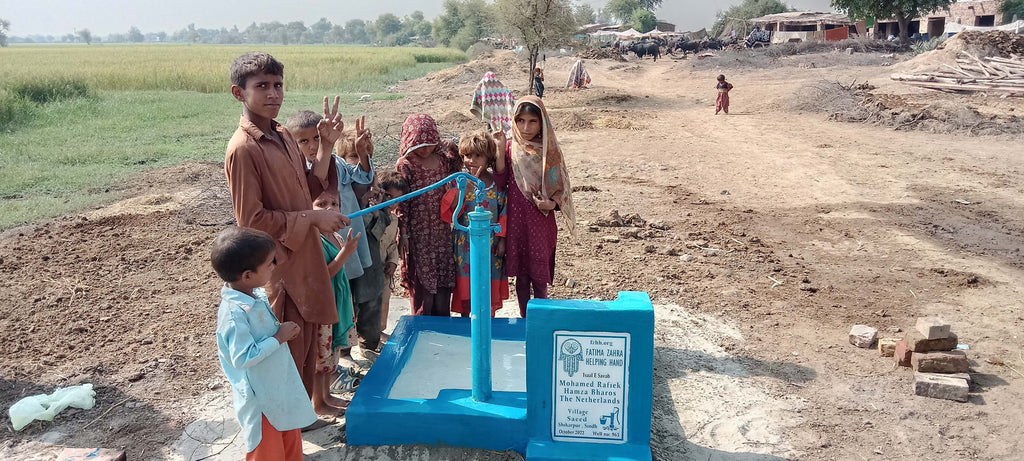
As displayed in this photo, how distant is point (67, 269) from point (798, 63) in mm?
24779

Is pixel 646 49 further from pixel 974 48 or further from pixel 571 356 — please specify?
pixel 571 356

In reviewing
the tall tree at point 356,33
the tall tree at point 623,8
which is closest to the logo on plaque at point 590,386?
the tall tree at point 623,8

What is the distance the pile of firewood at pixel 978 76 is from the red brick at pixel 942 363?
13838 millimetres

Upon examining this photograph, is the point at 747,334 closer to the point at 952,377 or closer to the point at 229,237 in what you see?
the point at 952,377

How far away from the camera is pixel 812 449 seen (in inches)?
115

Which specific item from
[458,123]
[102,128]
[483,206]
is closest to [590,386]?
[483,206]

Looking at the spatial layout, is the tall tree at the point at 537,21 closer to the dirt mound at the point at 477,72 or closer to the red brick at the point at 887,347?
the dirt mound at the point at 477,72

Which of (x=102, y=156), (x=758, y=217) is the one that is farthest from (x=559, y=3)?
(x=758, y=217)

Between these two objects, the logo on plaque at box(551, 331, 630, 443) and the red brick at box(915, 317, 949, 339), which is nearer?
the logo on plaque at box(551, 331, 630, 443)

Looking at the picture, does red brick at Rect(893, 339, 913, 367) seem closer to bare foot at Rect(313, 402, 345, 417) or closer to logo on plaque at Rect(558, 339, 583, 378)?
logo on plaque at Rect(558, 339, 583, 378)

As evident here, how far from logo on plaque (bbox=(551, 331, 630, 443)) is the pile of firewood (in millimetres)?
15527

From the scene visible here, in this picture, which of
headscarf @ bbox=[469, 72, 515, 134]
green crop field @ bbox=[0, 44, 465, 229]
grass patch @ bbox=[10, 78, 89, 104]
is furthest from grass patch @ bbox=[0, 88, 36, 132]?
headscarf @ bbox=[469, 72, 515, 134]

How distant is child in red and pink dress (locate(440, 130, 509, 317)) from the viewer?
3.38 meters

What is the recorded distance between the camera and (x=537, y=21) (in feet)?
61.9
